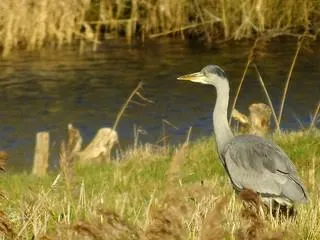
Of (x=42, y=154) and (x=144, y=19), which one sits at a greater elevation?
(x=144, y=19)

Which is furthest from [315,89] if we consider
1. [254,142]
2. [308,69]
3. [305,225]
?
[305,225]

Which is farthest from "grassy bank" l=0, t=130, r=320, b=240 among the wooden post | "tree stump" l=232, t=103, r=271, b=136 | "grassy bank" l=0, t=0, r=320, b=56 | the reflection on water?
"grassy bank" l=0, t=0, r=320, b=56

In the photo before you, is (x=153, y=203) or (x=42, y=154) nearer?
(x=153, y=203)

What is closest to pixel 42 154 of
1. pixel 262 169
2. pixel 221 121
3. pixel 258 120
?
pixel 258 120

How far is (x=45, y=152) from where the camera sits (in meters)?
12.5

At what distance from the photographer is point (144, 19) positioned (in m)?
24.5

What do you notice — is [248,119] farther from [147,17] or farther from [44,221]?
[147,17]

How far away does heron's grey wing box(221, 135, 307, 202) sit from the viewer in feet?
25.7

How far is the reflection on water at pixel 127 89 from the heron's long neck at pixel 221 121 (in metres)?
5.83

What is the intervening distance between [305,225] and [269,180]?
1.59m

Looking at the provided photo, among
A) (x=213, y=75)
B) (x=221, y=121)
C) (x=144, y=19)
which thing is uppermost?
(x=213, y=75)

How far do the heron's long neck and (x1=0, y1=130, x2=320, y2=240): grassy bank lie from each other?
1.49 ft

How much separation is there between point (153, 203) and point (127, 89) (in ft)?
46.5

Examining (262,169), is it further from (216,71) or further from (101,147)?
(101,147)
